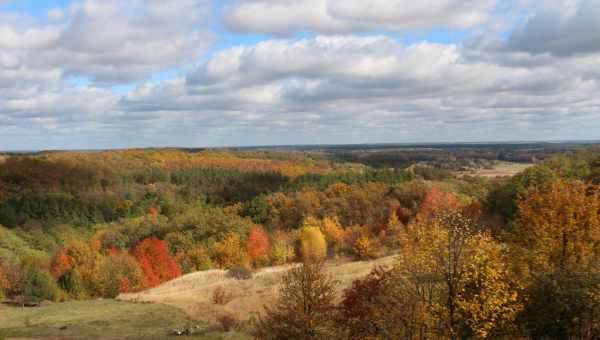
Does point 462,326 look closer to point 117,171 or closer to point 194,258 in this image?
point 194,258

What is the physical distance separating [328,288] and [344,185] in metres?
108

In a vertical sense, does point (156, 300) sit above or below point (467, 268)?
below

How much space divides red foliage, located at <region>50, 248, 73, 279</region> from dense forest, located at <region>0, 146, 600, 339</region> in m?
0.30

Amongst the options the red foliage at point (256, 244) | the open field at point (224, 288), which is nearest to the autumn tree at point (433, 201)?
the red foliage at point (256, 244)

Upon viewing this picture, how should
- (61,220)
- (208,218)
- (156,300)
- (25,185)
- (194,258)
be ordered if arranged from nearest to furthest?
(156,300)
(194,258)
(208,218)
(61,220)
(25,185)

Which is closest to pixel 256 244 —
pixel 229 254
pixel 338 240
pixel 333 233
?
pixel 229 254

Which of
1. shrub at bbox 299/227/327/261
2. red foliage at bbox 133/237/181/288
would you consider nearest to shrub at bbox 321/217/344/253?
shrub at bbox 299/227/327/261

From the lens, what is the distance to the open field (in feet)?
156

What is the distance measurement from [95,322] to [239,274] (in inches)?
1123

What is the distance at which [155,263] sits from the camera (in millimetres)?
76625

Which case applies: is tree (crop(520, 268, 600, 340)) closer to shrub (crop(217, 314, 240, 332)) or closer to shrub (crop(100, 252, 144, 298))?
shrub (crop(217, 314, 240, 332))

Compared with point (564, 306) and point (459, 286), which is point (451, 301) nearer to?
point (459, 286)

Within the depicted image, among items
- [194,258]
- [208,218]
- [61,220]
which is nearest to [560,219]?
[194,258]

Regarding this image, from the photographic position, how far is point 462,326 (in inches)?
960
